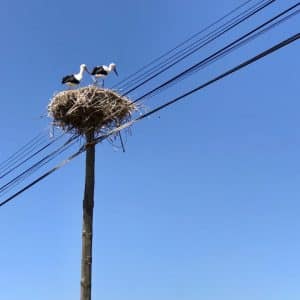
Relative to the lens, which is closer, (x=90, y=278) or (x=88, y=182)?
(x=90, y=278)

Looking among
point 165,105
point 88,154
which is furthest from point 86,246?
point 165,105

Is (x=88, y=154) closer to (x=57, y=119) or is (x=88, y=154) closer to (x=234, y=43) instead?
(x=57, y=119)

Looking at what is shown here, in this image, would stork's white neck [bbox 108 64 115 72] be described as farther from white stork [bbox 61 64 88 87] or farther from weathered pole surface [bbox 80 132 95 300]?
weathered pole surface [bbox 80 132 95 300]

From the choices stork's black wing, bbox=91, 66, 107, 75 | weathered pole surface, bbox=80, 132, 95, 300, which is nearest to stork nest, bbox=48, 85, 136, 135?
weathered pole surface, bbox=80, 132, 95, 300

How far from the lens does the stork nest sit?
12.5 metres

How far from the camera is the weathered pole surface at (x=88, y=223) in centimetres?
1069

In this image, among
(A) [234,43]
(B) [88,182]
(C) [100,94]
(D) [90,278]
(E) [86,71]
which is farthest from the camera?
(E) [86,71]

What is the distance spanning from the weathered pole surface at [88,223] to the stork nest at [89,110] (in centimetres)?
30

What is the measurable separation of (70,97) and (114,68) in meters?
2.71

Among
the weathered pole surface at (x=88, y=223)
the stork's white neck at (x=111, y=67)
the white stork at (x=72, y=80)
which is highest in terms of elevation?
the stork's white neck at (x=111, y=67)

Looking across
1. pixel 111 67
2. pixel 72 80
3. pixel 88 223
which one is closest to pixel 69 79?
pixel 72 80

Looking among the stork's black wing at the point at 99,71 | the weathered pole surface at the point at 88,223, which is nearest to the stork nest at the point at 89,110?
the weathered pole surface at the point at 88,223

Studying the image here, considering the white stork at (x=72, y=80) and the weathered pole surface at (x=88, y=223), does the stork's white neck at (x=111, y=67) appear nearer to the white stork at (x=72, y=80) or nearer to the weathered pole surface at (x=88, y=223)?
the white stork at (x=72, y=80)

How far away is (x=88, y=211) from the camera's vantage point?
11359 millimetres
